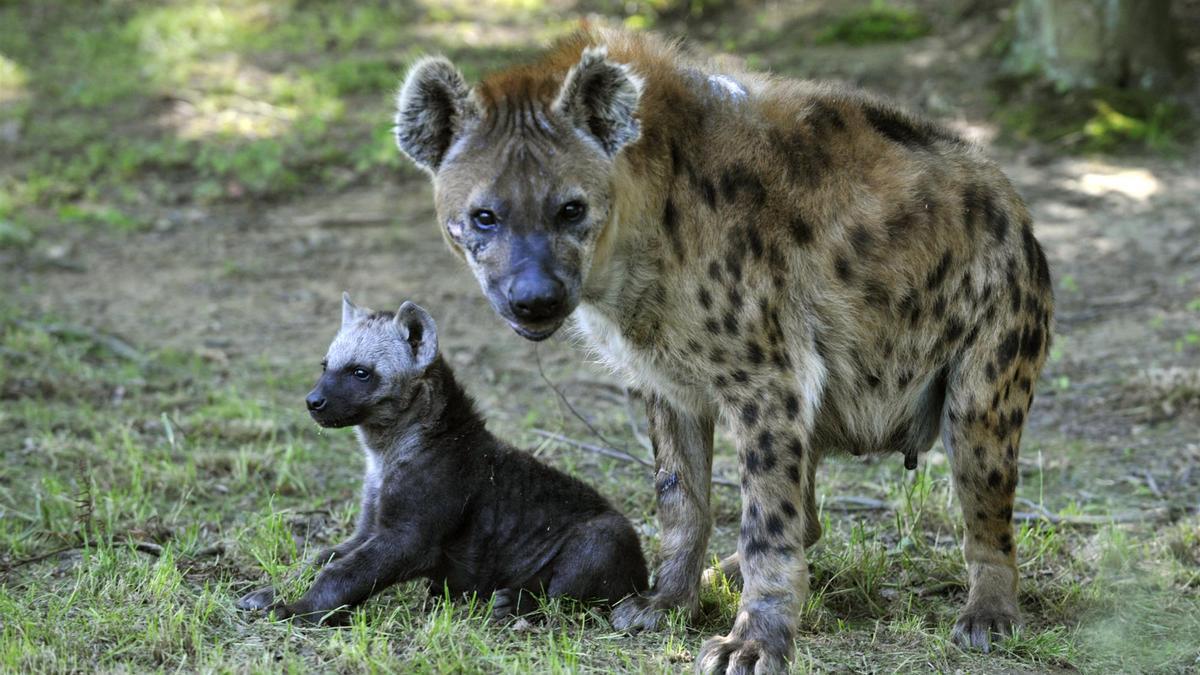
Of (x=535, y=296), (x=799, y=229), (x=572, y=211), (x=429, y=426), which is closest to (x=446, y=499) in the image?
(x=429, y=426)

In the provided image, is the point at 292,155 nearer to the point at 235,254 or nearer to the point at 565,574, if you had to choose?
the point at 235,254

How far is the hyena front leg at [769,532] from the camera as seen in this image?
4148 millimetres

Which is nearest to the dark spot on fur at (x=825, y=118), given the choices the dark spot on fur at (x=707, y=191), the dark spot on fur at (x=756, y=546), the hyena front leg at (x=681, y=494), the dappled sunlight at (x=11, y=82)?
the dark spot on fur at (x=707, y=191)

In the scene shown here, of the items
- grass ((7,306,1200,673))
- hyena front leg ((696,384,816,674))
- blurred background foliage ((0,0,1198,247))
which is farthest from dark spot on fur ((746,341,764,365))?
blurred background foliage ((0,0,1198,247))

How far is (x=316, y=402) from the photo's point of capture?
4.59 metres

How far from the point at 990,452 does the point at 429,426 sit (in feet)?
→ 6.46

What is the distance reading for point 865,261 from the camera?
4.54m

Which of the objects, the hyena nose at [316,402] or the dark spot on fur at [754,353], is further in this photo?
the hyena nose at [316,402]

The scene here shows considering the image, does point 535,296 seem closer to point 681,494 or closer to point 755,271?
point 755,271

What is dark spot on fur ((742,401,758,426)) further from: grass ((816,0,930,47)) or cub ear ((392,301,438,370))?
grass ((816,0,930,47))

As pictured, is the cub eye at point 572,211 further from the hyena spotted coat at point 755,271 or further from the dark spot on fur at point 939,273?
the dark spot on fur at point 939,273

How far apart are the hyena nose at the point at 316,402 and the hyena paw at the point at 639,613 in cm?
123

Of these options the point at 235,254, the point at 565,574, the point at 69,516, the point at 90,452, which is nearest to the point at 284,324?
the point at 235,254

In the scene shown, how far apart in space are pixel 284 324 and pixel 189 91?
4.23 metres
